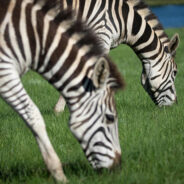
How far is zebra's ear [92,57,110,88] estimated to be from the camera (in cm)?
490

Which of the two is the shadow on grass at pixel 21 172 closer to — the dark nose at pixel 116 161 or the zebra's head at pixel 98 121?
the zebra's head at pixel 98 121

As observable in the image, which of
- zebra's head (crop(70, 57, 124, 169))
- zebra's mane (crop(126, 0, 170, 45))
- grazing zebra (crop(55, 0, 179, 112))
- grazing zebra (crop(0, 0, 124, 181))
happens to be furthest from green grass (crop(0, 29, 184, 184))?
zebra's mane (crop(126, 0, 170, 45))

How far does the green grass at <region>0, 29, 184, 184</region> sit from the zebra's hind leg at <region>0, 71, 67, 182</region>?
22cm

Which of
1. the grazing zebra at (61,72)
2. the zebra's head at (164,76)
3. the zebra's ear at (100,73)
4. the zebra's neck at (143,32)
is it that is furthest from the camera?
the zebra's head at (164,76)

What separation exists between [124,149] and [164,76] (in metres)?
4.13

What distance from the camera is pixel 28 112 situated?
5223 millimetres

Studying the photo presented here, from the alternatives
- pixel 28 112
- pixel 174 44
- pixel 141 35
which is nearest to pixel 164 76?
pixel 174 44

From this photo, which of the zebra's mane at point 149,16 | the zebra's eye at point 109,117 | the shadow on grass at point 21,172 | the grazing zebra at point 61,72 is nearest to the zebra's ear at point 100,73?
the grazing zebra at point 61,72

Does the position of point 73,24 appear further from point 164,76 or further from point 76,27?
point 164,76

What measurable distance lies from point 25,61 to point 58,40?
0.44 m

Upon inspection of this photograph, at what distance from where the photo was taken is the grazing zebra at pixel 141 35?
30.5 ft

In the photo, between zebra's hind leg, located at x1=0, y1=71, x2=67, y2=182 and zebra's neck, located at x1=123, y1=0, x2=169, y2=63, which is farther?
zebra's neck, located at x1=123, y1=0, x2=169, y2=63

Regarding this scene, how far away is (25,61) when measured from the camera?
211 inches

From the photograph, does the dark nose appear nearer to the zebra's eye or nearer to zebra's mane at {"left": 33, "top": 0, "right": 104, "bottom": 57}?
the zebra's eye
